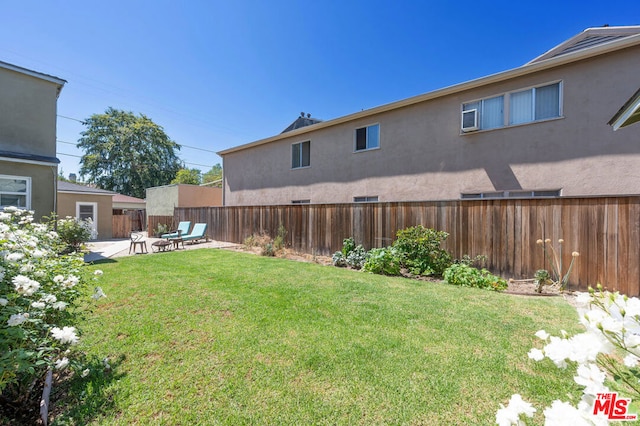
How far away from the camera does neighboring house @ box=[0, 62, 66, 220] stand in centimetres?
894

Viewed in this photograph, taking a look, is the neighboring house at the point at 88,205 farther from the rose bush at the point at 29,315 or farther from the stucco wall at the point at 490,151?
the rose bush at the point at 29,315

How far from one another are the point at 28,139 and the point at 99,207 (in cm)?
868

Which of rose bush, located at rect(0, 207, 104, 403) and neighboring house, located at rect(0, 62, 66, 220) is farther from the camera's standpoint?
neighboring house, located at rect(0, 62, 66, 220)

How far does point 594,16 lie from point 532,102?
4.72 metres

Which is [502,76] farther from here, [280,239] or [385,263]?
[280,239]

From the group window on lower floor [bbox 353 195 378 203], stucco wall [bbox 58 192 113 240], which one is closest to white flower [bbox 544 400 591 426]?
window on lower floor [bbox 353 195 378 203]

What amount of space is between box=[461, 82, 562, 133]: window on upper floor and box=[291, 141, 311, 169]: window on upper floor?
699 centimetres

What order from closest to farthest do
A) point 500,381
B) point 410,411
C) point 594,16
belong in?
point 410,411 < point 500,381 < point 594,16

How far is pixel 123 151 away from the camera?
1275 inches

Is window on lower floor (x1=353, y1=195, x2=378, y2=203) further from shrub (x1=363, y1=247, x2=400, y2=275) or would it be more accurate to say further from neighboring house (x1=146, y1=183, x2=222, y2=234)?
neighboring house (x1=146, y1=183, x2=222, y2=234)

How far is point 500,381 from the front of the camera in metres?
2.57

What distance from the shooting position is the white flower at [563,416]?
0.85 m

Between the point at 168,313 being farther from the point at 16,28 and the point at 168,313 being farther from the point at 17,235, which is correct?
the point at 16,28

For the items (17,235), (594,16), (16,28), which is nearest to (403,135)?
(594,16)
